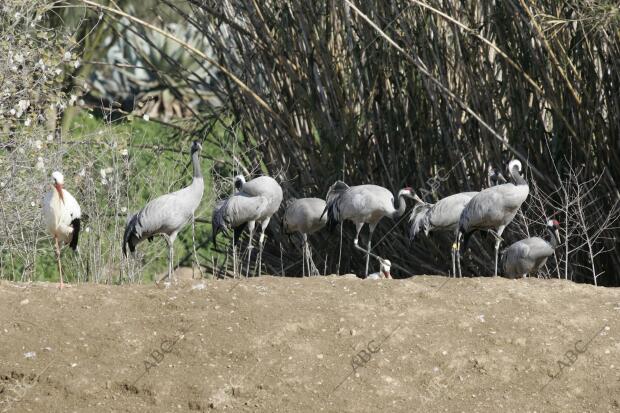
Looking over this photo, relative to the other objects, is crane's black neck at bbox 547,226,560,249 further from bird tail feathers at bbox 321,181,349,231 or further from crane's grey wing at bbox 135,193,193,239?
crane's grey wing at bbox 135,193,193,239

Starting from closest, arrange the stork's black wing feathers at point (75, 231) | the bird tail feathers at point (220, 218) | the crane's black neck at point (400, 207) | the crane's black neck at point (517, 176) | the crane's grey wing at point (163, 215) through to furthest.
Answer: the stork's black wing feathers at point (75, 231)
the crane's grey wing at point (163, 215)
the crane's black neck at point (517, 176)
the crane's black neck at point (400, 207)
the bird tail feathers at point (220, 218)

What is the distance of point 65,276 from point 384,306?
23.0 feet

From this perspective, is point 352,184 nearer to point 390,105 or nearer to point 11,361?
point 390,105

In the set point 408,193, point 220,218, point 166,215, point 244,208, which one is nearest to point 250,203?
point 244,208

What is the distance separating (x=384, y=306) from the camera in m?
8.00

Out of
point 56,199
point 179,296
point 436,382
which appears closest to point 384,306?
point 436,382

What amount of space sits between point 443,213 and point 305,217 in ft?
4.73

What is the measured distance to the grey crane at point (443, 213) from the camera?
998 centimetres

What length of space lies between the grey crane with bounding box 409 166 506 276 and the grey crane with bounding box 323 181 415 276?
26 centimetres

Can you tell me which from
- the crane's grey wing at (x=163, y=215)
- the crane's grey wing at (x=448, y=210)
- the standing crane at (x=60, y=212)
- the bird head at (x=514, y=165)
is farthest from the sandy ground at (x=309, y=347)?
the crane's grey wing at (x=448, y=210)

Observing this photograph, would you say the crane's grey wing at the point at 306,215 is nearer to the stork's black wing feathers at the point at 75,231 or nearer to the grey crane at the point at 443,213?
the grey crane at the point at 443,213

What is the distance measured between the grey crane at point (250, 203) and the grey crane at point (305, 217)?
242 mm

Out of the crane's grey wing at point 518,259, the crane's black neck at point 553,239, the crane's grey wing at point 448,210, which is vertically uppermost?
the crane's grey wing at point 448,210

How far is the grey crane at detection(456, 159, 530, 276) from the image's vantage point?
373 inches
